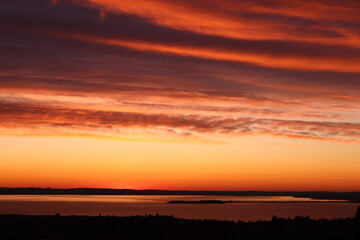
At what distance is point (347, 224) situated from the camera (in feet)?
119

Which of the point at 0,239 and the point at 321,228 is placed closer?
the point at 0,239

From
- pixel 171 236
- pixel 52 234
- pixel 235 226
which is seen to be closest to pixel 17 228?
pixel 52 234

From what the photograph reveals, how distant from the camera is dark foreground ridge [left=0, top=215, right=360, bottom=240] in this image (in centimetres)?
3088

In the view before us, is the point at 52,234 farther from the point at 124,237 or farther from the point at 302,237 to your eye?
the point at 302,237

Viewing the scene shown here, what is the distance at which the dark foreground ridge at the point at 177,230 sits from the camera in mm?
30875

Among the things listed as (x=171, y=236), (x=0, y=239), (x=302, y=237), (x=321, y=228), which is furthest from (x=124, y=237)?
(x=321, y=228)

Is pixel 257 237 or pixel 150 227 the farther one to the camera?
pixel 150 227

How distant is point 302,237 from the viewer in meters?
30.3

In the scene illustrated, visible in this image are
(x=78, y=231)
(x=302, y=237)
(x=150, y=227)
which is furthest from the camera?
(x=150, y=227)

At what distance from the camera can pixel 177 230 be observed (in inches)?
1318

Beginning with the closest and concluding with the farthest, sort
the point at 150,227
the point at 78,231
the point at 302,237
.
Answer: the point at 302,237 < the point at 78,231 < the point at 150,227

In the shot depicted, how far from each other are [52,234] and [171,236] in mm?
7167

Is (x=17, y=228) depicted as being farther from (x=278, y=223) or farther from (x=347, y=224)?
(x=347, y=224)

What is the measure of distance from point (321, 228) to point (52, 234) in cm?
1679
